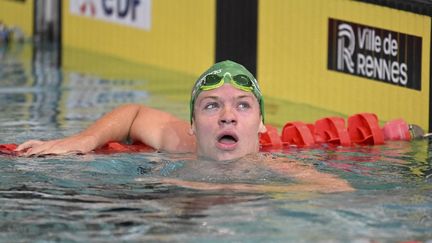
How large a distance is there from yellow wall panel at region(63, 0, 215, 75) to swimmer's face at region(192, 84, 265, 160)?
4.43 m

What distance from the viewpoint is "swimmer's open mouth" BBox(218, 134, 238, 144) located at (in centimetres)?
541

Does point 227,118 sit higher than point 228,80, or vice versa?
point 228,80

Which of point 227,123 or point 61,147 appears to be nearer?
point 227,123

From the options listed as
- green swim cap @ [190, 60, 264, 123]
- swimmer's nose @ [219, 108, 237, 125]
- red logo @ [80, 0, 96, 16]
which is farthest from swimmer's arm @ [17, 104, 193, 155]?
red logo @ [80, 0, 96, 16]

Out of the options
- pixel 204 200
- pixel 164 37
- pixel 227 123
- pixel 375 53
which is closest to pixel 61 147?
→ pixel 227 123

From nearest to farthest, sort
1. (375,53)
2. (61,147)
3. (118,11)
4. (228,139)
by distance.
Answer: (228,139)
(61,147)
(375,53)
(118,11)

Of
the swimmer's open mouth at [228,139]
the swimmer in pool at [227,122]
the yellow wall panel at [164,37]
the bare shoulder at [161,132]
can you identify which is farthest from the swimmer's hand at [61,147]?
the yellow wall panel at [164,37]

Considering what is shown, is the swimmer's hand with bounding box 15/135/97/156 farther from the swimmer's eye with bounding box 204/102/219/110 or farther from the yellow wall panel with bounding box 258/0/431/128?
the yellow wall panel with bounding box 258/0/431/128

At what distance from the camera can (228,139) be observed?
546 centimetres

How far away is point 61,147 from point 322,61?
304 centimetres

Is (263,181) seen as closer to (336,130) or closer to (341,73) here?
(336,130)

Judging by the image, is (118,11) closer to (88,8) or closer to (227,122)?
(88,8)

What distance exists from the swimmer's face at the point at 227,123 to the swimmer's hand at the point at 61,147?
0.69m

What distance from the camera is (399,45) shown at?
24.8 feet
